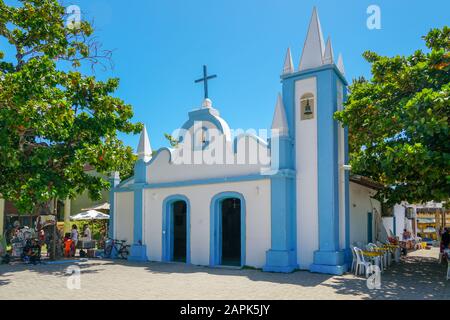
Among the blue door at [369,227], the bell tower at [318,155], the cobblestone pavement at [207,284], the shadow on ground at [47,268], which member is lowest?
the shadow on ground at [47,268]

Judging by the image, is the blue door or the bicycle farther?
the bicycle

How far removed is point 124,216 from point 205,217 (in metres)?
5.03

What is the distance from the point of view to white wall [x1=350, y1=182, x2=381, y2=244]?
14359 millimetres

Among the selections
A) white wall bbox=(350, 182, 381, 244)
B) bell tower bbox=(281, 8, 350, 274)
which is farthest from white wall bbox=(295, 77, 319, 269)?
white wall bbox=(350, 182, 381, 244)

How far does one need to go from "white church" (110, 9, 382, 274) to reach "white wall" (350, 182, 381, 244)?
1.6 inches

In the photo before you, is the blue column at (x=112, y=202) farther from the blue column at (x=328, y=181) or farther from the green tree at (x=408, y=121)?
the green tree at (x=408, y=121)

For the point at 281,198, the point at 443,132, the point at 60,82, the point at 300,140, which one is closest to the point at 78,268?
the point at 60,82

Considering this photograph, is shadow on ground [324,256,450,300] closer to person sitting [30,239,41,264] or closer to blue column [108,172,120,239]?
blue column [108,172,120,239]

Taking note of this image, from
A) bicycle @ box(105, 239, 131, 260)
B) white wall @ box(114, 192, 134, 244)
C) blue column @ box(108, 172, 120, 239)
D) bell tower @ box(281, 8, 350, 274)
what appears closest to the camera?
bell tower @ box(281, 8, 350, 274)

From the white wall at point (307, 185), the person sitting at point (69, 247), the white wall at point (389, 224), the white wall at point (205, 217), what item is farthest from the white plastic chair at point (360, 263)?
the person sitting at point (69, 247)

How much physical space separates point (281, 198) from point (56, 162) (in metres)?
8.07

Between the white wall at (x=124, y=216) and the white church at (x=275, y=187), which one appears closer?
the white church at (x=275, y=187)

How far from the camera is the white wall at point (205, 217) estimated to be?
42.3ft

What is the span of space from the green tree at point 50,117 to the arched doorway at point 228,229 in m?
3.79
